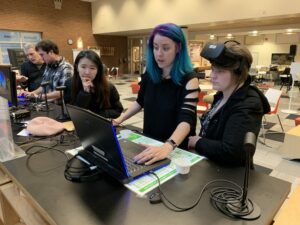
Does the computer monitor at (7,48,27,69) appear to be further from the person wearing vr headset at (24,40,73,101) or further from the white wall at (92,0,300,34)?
the white wall at (92,0,300,34)

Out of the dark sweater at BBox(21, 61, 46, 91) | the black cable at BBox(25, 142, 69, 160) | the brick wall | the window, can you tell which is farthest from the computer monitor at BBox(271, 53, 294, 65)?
the black cable at BBox(25, 142, 69, 160)

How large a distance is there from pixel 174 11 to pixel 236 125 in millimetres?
8474

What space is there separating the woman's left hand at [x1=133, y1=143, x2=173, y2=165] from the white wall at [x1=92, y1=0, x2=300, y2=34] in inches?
262

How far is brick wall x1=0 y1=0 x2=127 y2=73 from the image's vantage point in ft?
31.7

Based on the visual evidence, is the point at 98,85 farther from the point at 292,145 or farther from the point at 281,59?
the point at 281,59

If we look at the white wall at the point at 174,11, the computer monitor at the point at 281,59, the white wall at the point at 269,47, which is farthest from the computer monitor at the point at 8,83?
the computer monitor at the point at 281,59

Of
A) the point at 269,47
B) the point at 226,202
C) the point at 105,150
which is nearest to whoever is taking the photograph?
the point at 226,202

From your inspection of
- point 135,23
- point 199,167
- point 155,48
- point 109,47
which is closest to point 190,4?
point 135,23

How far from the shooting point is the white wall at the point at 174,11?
6.43 meters

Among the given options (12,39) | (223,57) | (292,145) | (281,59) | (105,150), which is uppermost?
(12,39)

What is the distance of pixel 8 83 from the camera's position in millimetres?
1832

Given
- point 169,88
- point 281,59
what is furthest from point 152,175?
point 281,59

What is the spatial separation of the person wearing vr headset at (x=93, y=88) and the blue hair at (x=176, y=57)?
613 millimetres

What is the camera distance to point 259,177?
1.01m
